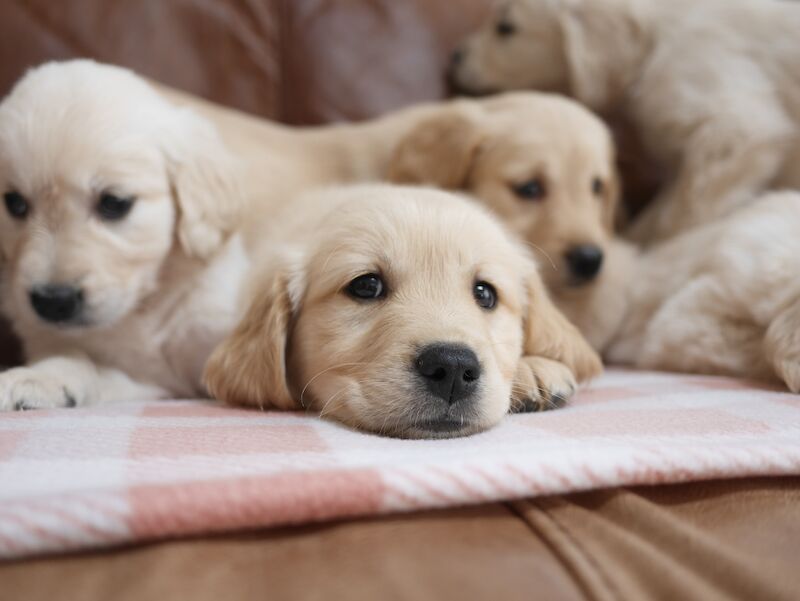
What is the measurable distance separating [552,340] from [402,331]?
1.57 ft

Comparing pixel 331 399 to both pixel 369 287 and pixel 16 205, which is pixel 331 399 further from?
pixel 16 205

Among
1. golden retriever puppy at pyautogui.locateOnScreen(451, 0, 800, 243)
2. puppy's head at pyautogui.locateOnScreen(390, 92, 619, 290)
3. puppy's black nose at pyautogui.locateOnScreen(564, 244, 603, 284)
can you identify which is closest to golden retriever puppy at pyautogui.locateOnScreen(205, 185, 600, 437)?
puppy's black nose at pyautogui.locateOnScreen(564, 244, 603, 284)

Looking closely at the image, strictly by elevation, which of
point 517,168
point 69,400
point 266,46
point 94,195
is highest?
point 266,46

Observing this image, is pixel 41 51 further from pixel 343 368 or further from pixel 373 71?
pixel 343 368

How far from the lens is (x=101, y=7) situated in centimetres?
245

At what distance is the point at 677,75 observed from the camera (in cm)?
265

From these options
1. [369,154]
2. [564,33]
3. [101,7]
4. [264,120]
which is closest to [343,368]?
[369,154]

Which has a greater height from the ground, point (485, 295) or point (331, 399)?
point (485, 295)

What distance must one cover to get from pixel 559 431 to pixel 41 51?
2094 mm

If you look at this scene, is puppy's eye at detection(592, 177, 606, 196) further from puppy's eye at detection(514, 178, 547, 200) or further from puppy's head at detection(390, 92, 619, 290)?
puppy's eye at detection(514, 178, 547, 200)

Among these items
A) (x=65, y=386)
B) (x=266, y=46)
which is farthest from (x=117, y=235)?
(x=266, y=46)

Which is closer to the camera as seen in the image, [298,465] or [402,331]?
[298,465]

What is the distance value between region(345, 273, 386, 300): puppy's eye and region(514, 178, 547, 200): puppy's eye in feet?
3.45

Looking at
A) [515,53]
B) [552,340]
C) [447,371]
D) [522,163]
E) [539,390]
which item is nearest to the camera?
[447,371]
